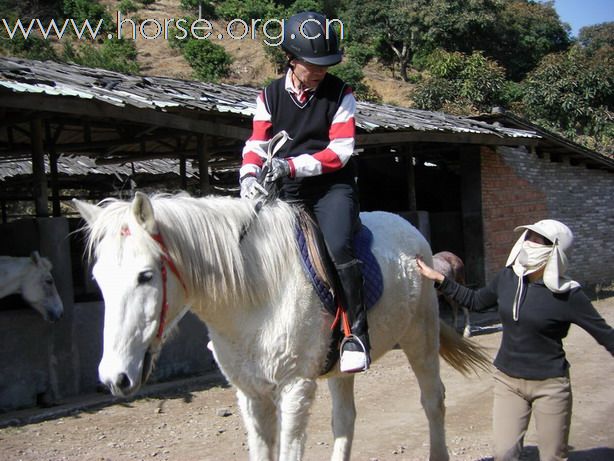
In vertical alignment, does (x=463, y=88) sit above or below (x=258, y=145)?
above

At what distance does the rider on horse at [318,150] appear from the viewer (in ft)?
11.6

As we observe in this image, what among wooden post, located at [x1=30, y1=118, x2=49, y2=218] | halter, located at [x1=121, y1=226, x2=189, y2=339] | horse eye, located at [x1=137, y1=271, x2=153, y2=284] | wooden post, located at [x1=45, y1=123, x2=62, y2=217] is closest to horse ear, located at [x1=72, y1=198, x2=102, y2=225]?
halter, located at [x1=121, y1=226, x2=189, y2=339]

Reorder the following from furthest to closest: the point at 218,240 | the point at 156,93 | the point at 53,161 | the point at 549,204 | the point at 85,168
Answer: the point at 85,168, the point at 549,204, the point at 53,161, the point at 156,93, the point at 218,240

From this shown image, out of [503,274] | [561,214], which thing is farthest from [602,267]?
[503,274]

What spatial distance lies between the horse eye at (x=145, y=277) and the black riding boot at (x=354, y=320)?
106 centimetres

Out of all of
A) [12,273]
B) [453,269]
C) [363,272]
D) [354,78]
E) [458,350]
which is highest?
[354,78]

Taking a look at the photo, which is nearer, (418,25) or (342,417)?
(342,417)

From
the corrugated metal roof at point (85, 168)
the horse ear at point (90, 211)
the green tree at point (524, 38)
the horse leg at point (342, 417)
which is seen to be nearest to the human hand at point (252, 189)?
the horse ear at point (90, 211)

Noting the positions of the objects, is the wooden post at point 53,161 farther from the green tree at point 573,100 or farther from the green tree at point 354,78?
the green tree at point 354,78

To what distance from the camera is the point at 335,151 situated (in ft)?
11.9

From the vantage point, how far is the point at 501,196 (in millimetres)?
14352

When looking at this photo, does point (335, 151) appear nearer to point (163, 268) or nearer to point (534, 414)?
point (163, 268)

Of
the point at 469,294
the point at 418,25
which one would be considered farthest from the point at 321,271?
the point at 418,25

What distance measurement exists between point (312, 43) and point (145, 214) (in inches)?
54.1
